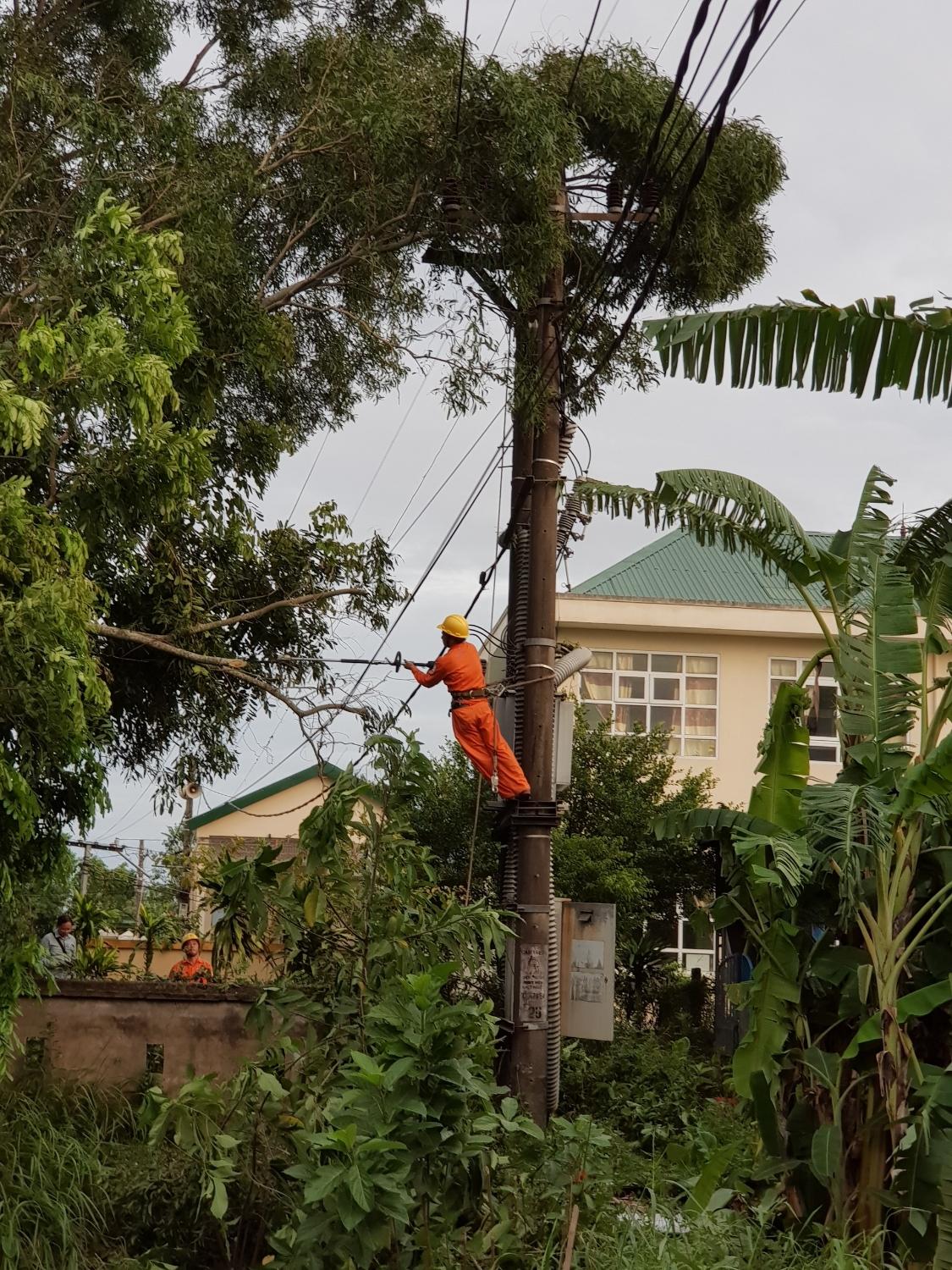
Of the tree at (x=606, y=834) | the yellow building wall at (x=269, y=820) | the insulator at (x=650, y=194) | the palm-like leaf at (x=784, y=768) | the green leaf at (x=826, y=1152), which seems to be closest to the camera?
the green leaf at (x=826, y=1152)

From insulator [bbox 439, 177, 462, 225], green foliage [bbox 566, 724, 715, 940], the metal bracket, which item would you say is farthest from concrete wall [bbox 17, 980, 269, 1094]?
green foliage [bbox 566, 724, 715, 940]

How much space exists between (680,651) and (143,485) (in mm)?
20719

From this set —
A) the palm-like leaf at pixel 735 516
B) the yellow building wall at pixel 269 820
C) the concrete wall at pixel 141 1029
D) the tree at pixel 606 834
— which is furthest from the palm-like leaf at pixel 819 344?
the yellow building wall at pixel 269 820

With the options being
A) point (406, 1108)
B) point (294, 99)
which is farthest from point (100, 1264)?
point (294, 99)

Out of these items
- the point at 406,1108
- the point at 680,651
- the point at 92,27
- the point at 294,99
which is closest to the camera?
the point at 406,1108

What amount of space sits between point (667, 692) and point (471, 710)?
60.7 feet

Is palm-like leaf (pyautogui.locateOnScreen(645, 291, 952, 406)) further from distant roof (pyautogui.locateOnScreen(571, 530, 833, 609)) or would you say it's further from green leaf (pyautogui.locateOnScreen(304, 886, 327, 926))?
distant roof (pyautogui.locateOnScreen(571, 530, 833, 609))

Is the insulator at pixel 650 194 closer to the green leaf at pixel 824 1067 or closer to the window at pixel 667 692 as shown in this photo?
the green leaf at pixel 824 1067

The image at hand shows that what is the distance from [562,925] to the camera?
12.2 m

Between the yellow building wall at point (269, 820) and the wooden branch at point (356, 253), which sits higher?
the wooden branch at point (356, 253)

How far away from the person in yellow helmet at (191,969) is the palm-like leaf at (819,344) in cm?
755

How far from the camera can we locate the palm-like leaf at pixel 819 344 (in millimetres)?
8047

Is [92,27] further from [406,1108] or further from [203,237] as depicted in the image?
[406,1108]

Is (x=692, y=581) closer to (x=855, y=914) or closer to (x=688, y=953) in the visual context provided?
(x=688, y=953)
